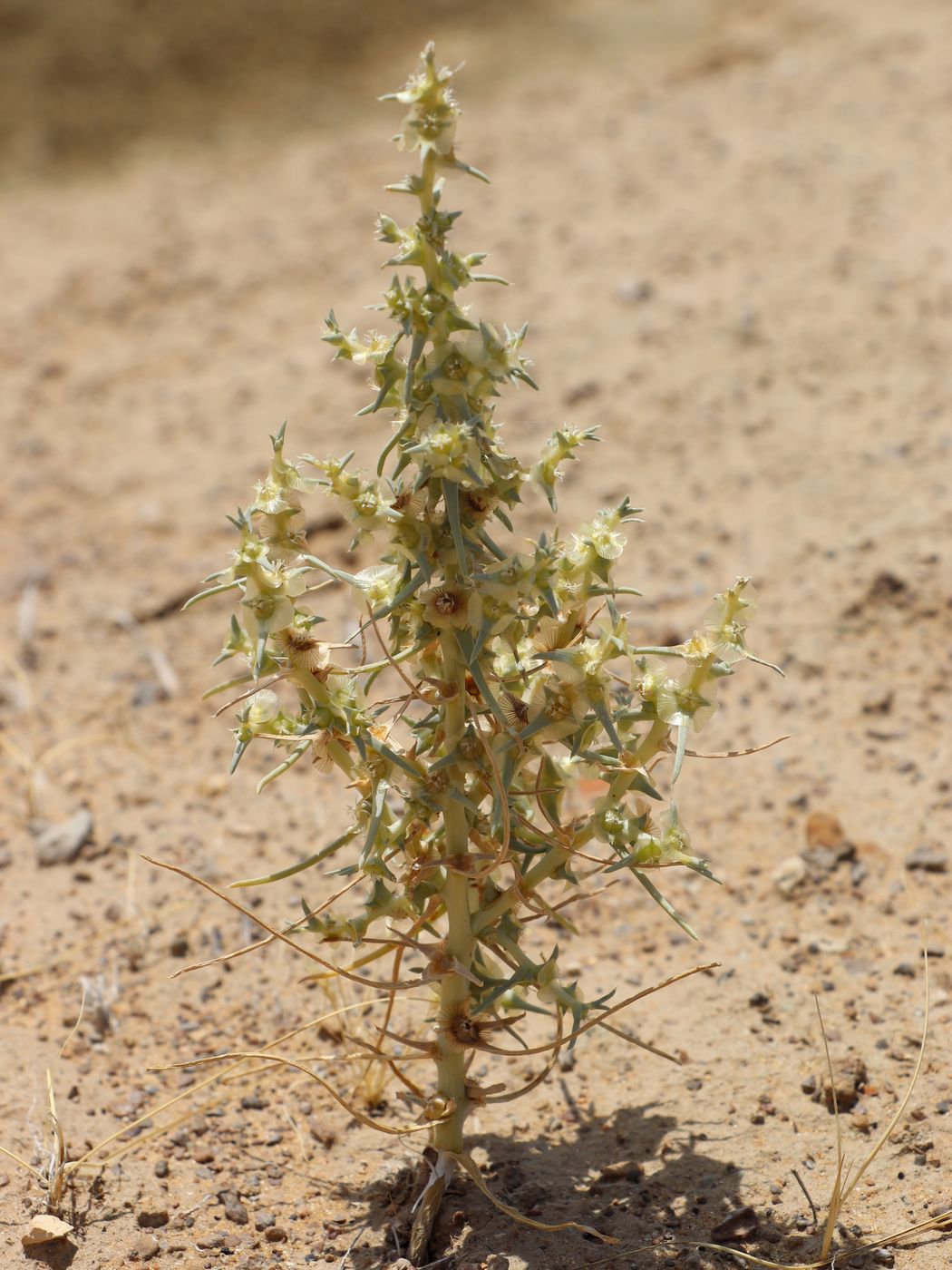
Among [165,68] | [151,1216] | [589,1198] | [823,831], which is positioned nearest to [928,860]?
[823,831]

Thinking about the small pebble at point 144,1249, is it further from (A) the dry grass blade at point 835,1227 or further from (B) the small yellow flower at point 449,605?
(B) the small yellow flower at point 449,605

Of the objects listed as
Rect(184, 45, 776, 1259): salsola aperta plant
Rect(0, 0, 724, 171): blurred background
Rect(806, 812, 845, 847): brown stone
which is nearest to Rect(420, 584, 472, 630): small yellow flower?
Rect(184, 45, 776, 1259): salsola aperta plant

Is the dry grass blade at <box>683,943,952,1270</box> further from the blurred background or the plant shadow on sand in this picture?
the blurred background

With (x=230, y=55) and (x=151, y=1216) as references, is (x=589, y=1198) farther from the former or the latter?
(x=230, y=55)

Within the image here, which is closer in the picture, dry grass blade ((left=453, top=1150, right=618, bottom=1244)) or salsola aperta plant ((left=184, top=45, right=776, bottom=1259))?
salsola aperta plant ((left=184, top=45, right=776, bottom=1259))

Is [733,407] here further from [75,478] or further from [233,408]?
[75,478]

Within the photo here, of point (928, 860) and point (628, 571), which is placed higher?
point (628, 571)

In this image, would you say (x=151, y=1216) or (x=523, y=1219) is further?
(x=151, y=1216)

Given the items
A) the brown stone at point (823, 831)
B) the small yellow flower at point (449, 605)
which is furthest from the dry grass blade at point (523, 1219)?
the brown stone at point (823, 831)
